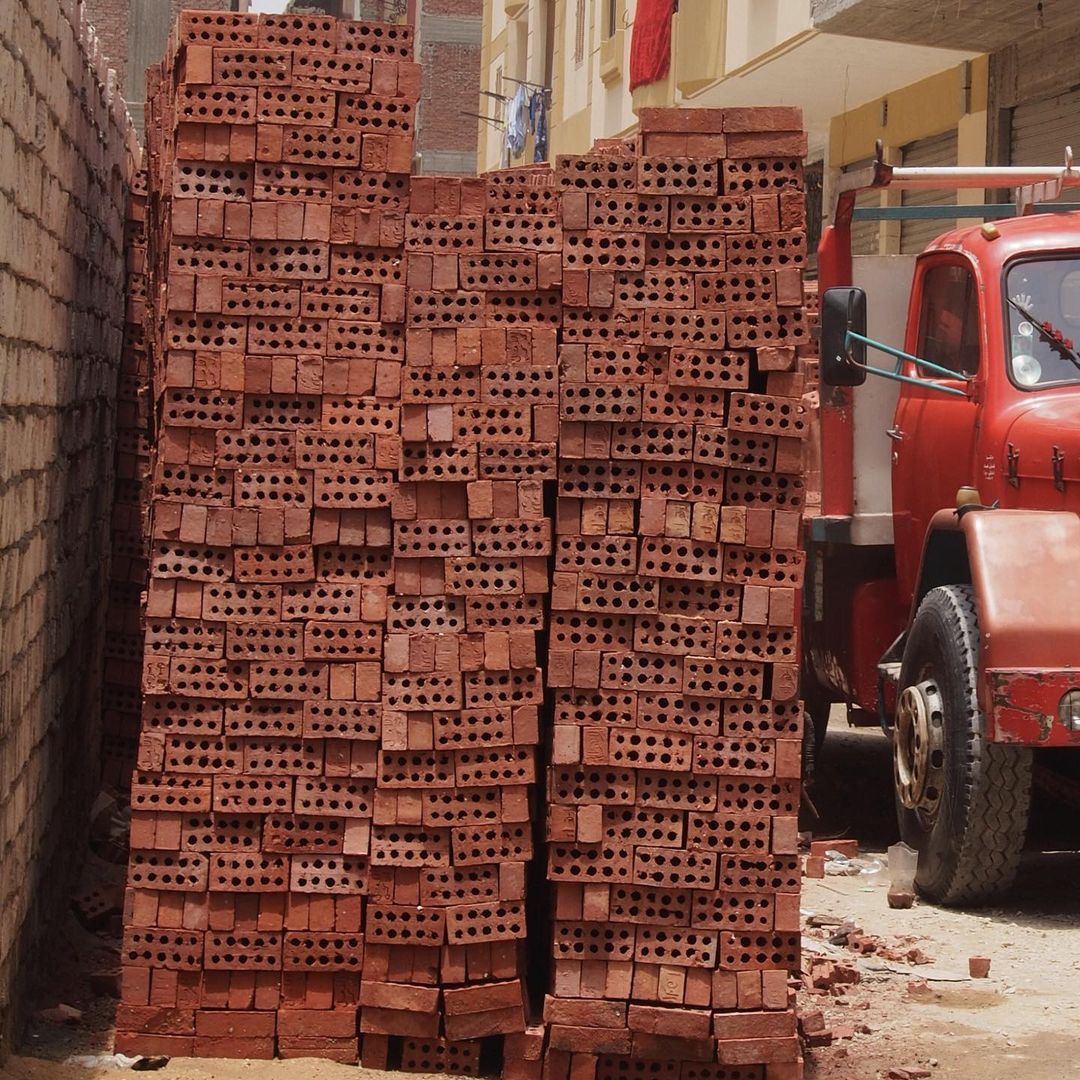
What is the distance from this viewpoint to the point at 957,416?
317 inches

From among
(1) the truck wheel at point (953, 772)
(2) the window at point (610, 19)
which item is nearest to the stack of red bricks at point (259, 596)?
(1) the truck wheel at point (953, 772)

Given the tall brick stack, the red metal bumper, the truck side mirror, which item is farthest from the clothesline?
the tall brick stack

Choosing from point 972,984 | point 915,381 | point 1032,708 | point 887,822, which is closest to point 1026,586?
point 1032,708

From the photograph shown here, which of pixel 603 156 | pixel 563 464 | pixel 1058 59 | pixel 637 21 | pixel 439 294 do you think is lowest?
pixel 563 464

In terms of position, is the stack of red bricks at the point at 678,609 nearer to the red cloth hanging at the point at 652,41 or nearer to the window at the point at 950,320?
the window at the point at 950,320

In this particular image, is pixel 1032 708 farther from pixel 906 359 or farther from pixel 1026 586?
pixel 906 359

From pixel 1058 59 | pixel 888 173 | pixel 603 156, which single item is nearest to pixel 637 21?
pixel 1058 59

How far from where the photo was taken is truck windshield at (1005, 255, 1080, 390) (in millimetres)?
7719

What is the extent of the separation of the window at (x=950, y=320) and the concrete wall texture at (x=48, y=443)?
3.68 metres

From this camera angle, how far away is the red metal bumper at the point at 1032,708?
22.4ft

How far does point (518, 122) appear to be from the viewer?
30.2 metres

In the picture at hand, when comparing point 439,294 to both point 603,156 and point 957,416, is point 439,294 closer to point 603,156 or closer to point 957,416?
point 603,156

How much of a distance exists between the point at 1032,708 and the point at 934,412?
1.85 m

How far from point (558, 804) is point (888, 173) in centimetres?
428
